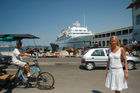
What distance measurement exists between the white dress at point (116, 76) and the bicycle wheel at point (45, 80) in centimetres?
247

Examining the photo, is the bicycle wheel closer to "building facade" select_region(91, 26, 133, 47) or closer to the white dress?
the white dress

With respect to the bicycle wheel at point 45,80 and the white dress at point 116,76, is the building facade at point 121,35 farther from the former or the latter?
the white dress at point 116,76

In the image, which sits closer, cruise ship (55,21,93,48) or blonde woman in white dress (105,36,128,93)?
blonde woman in white dress (105,36,128,93)

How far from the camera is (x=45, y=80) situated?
209 inches

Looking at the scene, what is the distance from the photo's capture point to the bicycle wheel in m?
5.25

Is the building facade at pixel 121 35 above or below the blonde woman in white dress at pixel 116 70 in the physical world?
above

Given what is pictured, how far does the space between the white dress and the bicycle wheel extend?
2471 millimetres

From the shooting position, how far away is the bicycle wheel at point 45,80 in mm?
5254

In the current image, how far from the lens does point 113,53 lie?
11.9 feet

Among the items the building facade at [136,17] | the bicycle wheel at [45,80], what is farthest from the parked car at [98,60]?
the building facade at [136,17]

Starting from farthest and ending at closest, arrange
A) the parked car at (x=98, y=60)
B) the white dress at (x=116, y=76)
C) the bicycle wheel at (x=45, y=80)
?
the parked car at (x=98, y=60) < the bicycle wheel at (x=45, y=80) < the white dress at (x=116, y=76)

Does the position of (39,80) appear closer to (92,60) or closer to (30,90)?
(30,90)

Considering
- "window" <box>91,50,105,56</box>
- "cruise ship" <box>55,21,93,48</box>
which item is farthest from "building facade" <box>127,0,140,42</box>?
"cruise ship" <box>55,21,93,48</box>

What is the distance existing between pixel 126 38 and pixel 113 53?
1586 inches
